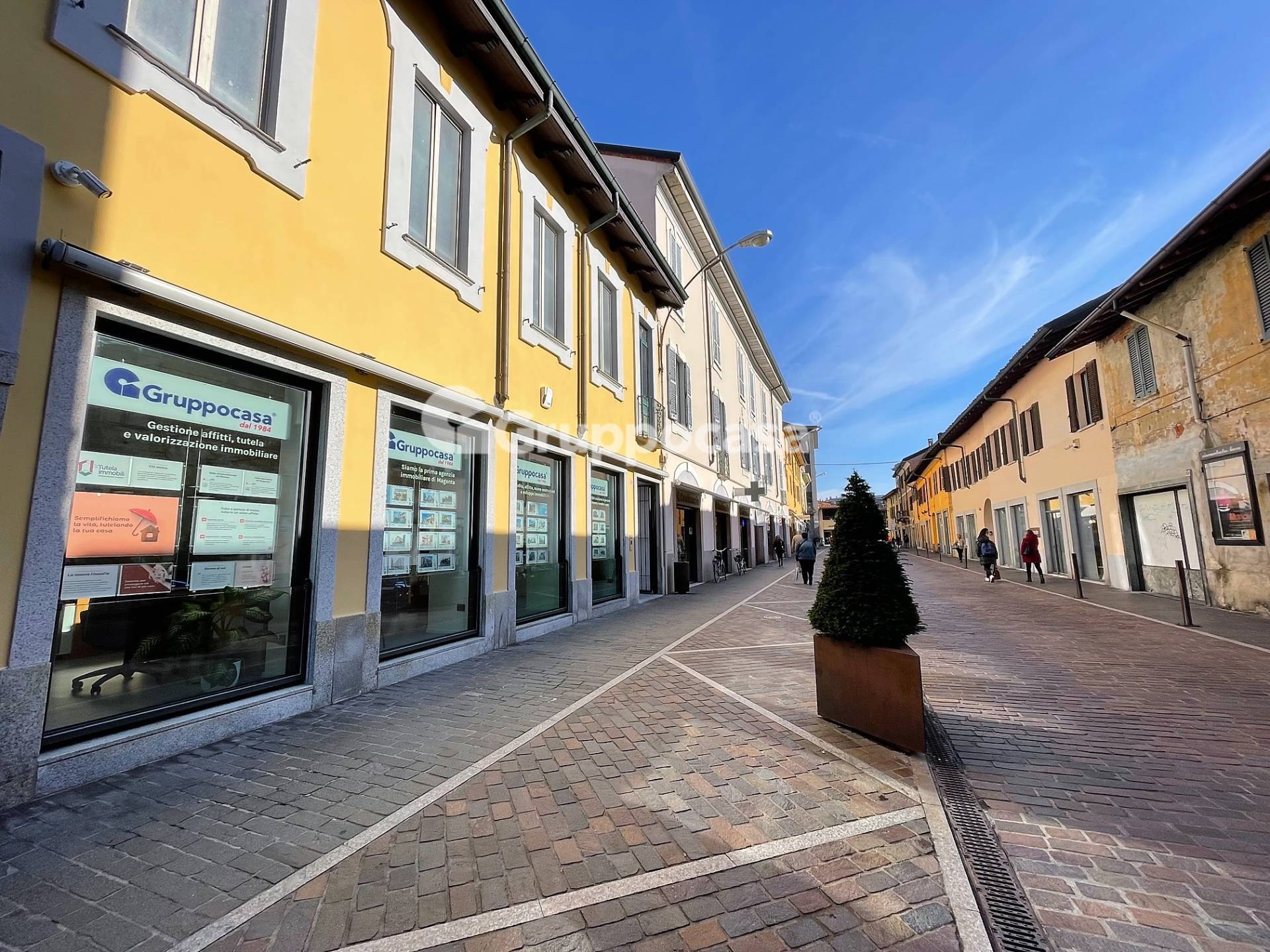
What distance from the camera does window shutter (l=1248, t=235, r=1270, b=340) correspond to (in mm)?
8727

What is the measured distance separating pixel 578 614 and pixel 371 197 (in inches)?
270

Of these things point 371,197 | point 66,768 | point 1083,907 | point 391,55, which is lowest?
point 1083,907

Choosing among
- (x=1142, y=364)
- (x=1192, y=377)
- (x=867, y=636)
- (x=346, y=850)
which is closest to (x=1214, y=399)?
(x=1192, y=377)

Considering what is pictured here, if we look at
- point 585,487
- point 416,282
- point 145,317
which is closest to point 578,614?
point 585,487

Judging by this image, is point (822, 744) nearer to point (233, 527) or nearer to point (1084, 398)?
point (233, 527)

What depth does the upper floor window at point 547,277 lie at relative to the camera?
919cm

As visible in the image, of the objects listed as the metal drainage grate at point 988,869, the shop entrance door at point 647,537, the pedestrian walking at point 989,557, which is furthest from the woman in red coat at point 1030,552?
the metal drainage grate at point 988,869

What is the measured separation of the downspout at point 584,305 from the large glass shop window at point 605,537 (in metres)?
1.52

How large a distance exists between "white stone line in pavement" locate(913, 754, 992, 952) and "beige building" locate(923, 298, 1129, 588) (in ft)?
44.4

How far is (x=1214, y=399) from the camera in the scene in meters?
10.1

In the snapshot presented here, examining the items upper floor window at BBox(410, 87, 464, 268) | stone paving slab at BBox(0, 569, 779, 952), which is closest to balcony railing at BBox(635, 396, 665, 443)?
upper floor window at BBox(410, 87, 464, 268)

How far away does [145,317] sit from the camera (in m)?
3.89

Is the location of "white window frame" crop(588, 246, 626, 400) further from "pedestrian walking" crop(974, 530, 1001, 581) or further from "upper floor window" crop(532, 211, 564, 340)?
"pedestrian walking" crop(974, 530, 1001, 581)

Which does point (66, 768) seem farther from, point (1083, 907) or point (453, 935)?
point (1083, 907)
